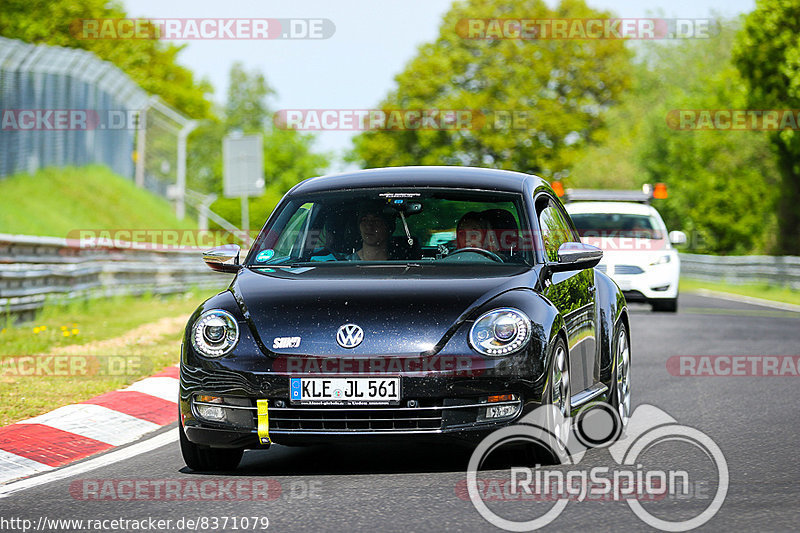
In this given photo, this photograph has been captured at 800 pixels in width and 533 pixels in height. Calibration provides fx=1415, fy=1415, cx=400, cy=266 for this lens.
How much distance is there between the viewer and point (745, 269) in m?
38.1

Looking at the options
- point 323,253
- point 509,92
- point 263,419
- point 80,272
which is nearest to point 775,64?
point 80,272

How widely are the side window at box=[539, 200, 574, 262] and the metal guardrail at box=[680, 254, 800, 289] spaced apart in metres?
24.7

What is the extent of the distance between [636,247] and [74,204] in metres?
17.3

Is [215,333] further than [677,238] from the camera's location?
No

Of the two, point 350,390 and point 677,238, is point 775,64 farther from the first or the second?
point 350,390

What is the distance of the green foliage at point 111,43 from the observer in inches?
2167

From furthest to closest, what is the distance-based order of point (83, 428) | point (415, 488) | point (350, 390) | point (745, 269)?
point (745, 269) → point (83, 428) → point (350, 390) → point (415, 488)

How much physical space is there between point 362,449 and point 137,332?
28.7 feet

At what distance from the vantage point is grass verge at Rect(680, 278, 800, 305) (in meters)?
30.4

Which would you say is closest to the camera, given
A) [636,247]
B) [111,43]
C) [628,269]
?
[628,269]

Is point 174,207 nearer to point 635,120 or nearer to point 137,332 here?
point 137,332

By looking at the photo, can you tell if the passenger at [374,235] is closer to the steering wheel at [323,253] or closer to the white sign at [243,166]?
the steering wheel at [323,253]

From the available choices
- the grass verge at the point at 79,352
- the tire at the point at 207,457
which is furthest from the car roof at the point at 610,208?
the tire at the point at 207,457

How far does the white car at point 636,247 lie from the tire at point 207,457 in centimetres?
1482
